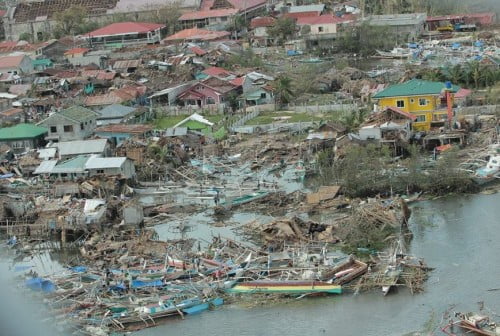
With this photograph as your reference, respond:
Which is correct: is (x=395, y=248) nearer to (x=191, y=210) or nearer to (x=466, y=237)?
(x=466, y=237)

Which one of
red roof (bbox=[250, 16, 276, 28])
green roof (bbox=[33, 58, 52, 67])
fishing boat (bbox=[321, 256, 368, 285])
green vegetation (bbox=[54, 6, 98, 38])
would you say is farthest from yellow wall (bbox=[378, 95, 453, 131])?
green vegetation (bbox=[54, 6, 98, 38])

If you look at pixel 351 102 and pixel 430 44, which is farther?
pixel 430 44

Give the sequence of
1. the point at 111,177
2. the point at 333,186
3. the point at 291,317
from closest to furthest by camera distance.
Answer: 1. the point at 291,317
2. the point at 333,186
3. the point at 111,177

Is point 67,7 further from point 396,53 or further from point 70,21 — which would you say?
point 396,53

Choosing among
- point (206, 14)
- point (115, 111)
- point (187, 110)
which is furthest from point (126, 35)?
point (115, 111)

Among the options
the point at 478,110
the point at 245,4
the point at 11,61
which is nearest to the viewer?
the point at 478,110

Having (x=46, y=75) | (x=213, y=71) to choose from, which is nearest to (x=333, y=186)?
(x=213, y=71)
